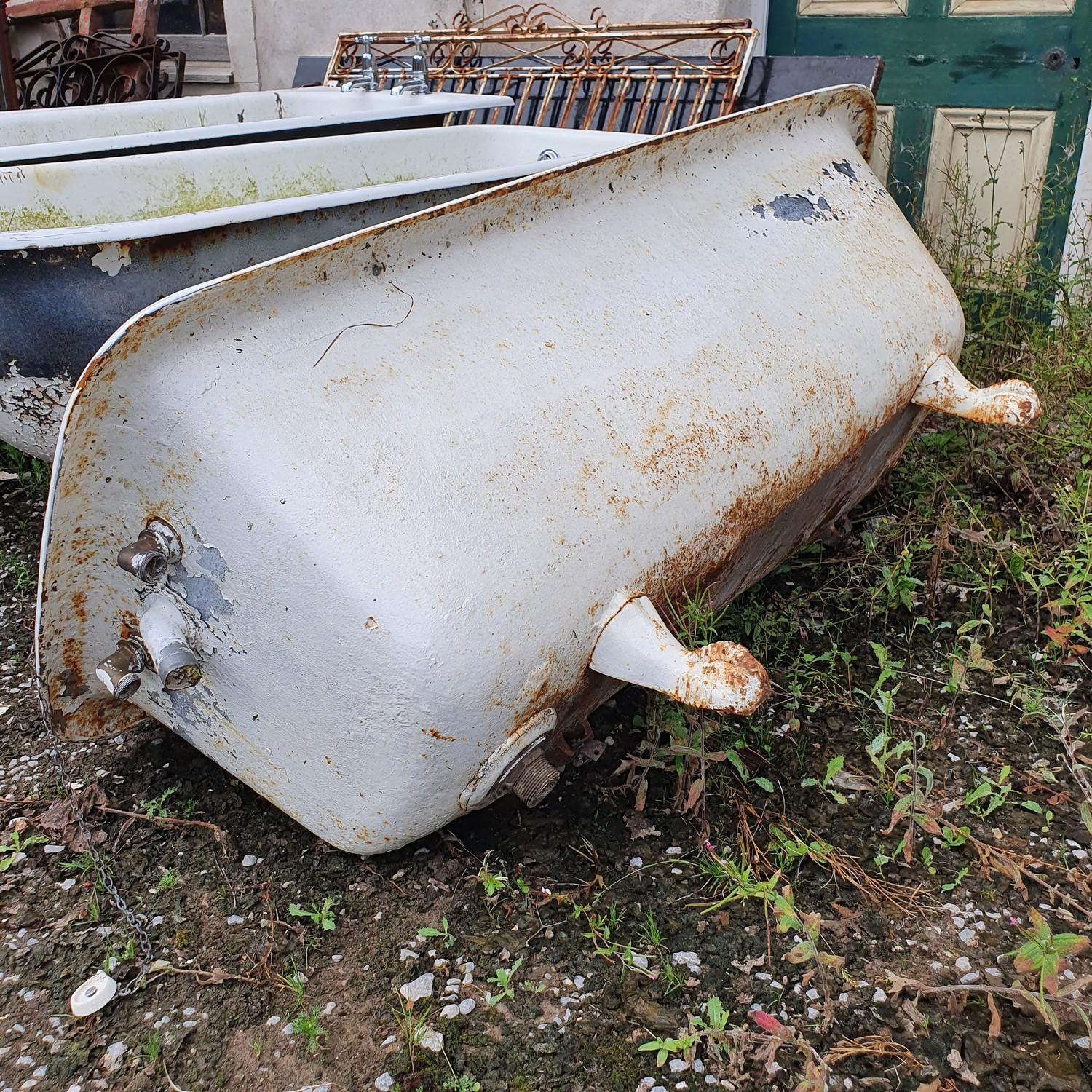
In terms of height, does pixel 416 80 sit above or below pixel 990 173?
above

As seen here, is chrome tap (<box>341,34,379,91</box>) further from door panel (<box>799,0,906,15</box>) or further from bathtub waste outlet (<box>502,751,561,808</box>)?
bathtub waste outlet (<box>502,751,561,808</box>)

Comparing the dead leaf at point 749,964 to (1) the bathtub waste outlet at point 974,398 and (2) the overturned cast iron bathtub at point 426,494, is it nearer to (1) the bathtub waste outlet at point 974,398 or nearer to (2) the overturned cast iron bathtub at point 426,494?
(2) the overturned cast iron bathtub at point 426,494

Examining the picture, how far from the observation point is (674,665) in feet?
4.45

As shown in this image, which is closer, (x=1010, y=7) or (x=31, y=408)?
(x=31, y=408)

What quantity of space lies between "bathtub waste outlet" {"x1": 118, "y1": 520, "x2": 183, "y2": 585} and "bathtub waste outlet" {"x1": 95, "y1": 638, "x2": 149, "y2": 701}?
0.16 metres

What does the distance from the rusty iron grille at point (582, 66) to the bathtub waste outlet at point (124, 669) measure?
263 cm

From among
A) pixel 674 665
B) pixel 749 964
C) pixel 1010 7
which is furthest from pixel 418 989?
pixel 1010 7

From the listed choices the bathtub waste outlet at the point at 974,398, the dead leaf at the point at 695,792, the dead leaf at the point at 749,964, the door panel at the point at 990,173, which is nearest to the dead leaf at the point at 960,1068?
the dead leaf at the point at 749,964

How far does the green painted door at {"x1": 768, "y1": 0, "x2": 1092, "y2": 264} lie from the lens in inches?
126

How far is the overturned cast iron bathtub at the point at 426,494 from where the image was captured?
1246 millimetres

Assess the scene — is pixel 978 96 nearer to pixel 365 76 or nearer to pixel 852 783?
pixel 365 76

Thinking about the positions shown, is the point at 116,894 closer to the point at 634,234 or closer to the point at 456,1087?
the point at 456,1087

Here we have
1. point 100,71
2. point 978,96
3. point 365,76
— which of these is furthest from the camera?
point 100,71

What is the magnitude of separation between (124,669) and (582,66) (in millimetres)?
2962
